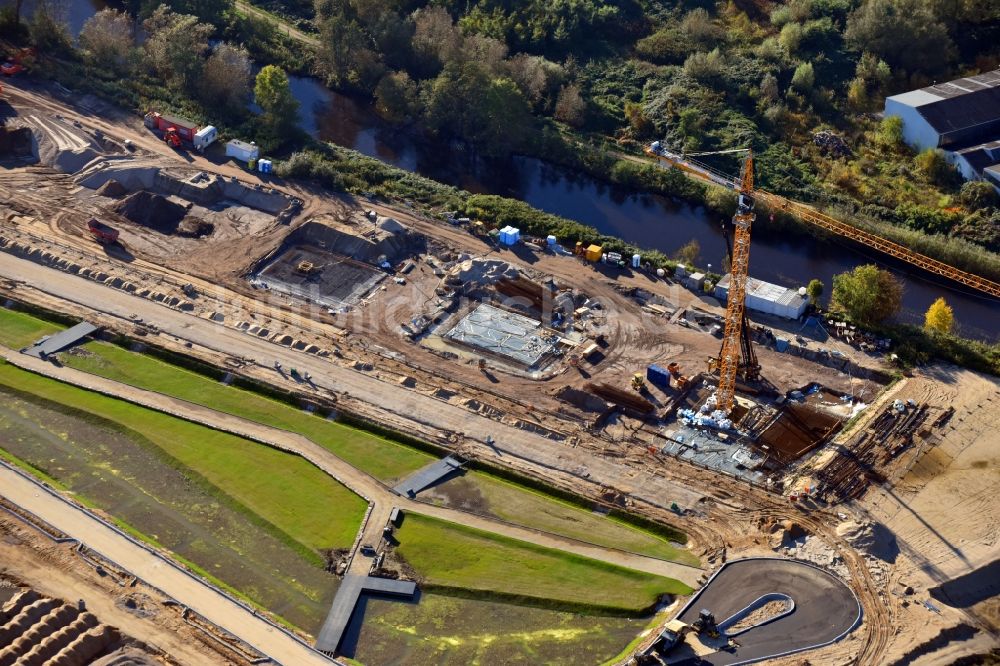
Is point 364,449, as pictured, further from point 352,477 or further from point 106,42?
point 106,42

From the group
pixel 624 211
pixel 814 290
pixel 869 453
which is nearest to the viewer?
pixel 869 453

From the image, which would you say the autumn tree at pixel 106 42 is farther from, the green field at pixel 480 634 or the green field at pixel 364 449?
the green field at pixel 480 634

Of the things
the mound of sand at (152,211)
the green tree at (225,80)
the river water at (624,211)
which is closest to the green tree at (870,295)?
the river water at (624,211)

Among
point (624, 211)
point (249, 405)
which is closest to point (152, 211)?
point (249, 405)

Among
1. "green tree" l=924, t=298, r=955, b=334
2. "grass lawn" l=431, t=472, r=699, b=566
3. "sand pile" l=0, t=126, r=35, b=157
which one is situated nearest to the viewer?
"grass lawn" l=431, t=472, r=699, b=566

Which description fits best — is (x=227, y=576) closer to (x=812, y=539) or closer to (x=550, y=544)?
(x=550, y=544)

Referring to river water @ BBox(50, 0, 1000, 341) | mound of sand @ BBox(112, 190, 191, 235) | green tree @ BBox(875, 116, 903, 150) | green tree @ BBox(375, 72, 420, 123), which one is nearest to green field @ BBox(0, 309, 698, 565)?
mound of sand @ BBox(112, 190, 191, 235)

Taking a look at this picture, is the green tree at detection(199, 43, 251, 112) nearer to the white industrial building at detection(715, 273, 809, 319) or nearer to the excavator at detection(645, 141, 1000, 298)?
the excavator at detection(645, 141, 1000, 298)
